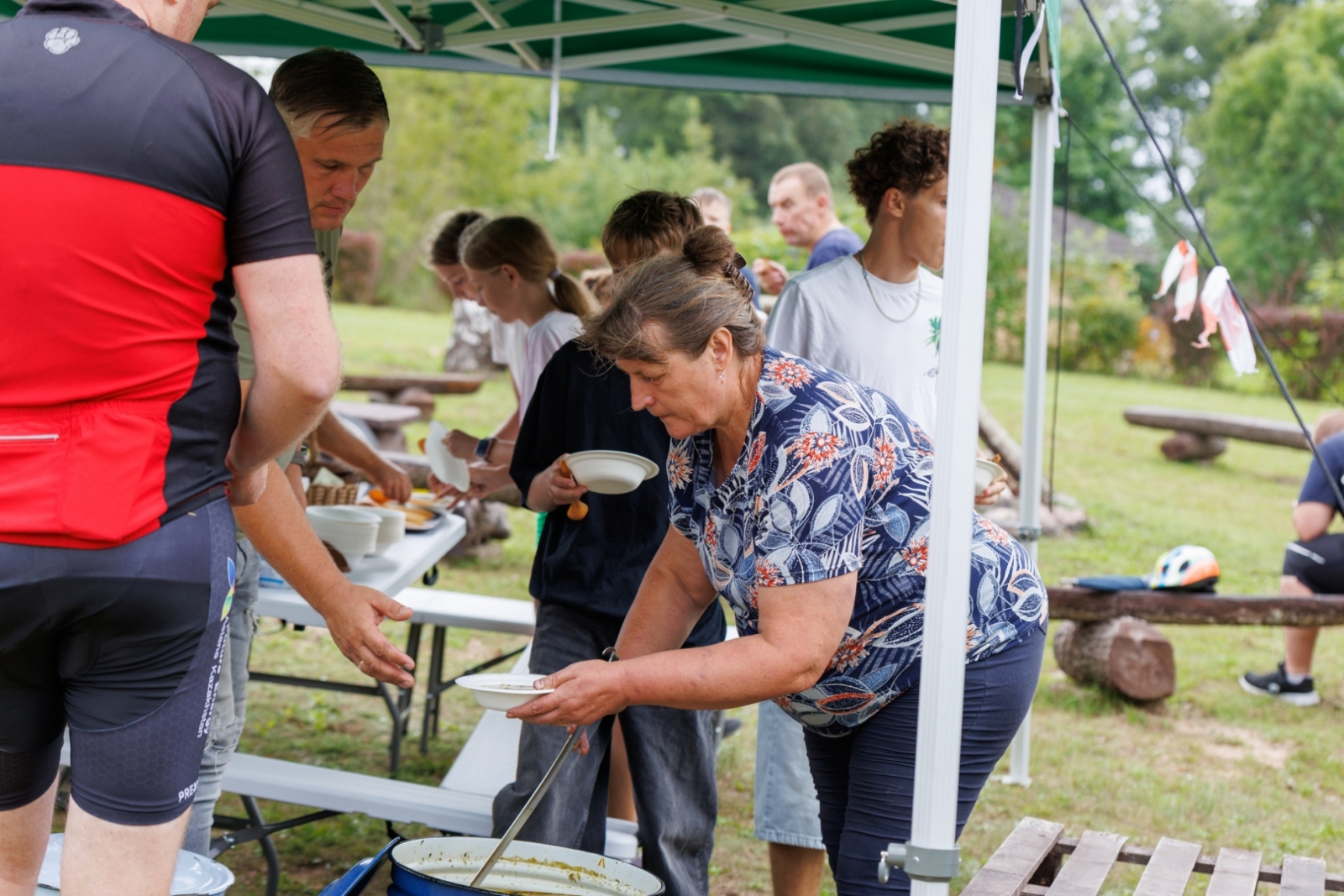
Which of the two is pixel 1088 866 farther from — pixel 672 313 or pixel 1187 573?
pixel 1187 573

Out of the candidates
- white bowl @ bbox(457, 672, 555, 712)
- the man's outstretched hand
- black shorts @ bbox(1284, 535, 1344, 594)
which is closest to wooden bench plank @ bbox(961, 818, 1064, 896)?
white bowl @ bbox(457, 672, 555, 712)

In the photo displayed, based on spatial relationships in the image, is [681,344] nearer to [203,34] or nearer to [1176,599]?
[203,34]

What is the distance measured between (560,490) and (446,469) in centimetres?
91

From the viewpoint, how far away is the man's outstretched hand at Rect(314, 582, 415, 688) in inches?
73.2

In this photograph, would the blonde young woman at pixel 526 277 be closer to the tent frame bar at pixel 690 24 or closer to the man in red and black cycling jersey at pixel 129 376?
the tent frame bar at pixel 690 24

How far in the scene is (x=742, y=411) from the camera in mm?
1723

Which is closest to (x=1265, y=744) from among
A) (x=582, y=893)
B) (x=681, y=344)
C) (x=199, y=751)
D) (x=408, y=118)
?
(x=582, y=893)

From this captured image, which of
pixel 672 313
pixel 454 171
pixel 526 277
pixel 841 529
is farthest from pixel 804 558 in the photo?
pixel 454 171

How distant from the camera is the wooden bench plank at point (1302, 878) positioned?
2.29 meters

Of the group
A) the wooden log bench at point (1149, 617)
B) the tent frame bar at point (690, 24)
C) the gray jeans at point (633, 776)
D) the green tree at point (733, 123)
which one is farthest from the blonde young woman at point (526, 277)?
the green tree at point (733, 123)

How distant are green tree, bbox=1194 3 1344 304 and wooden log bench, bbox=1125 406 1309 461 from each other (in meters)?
7.77

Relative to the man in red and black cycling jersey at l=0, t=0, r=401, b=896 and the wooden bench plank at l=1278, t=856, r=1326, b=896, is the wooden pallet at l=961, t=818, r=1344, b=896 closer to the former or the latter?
the wooden bench plank at l=1278, t=856, r=1326, b=896

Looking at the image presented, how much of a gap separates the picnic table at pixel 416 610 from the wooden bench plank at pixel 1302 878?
1966 millimetres

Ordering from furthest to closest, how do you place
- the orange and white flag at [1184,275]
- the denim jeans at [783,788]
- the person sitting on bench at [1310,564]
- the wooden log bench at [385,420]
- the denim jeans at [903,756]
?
the wooden log bench at [385,420] < the person sitting on bench at [1310,564] < the orange and white flag at [1184,275] < the denim jeans at [783,788] < the denim jeans at [903,756]
